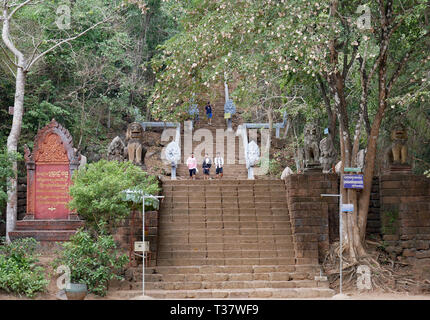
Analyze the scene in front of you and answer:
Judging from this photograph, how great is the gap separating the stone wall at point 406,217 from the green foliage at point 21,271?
7.56 m

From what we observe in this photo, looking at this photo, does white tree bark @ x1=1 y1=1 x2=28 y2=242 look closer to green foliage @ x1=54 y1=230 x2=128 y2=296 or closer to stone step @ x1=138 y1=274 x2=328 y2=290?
green foliage @ x1=54 y1=230 x2=128 y2=296

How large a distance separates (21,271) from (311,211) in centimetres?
623

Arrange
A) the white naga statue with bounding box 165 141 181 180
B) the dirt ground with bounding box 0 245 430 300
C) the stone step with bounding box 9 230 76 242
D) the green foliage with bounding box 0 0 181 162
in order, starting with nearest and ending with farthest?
the dirt ground with bounding box 0 245 430 300 → the stone step with bounding box 9 230 76 242 → the green foliage with bounding box 0 0 181 162 → the white naga statue with bounding box 165 141 181 180

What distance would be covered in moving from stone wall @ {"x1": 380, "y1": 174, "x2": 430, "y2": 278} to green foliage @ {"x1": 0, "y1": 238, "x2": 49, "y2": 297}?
7558 millimetres

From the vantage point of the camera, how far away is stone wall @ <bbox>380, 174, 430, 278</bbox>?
1432cm

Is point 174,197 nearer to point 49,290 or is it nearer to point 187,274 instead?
point 187,274

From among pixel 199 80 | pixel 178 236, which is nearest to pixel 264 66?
pixel 199 80

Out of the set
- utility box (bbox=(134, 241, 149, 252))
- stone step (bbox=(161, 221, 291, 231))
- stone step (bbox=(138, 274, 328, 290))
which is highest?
stone step (bbox=(161, 221, 291, 231))

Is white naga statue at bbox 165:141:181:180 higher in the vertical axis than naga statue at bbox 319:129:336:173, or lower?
higher

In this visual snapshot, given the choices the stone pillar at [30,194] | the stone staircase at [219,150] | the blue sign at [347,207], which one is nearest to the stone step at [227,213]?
the blue sign at [347,207]

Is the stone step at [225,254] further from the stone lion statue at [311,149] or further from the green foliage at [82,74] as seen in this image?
the green foliage at [82,74]

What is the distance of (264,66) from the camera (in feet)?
44.6

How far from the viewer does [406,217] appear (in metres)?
14.5

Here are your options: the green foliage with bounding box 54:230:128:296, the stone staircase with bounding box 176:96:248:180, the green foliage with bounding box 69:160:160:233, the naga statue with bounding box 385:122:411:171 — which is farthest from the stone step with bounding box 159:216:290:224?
the stone staircase with bounding box 176:96:248:180
